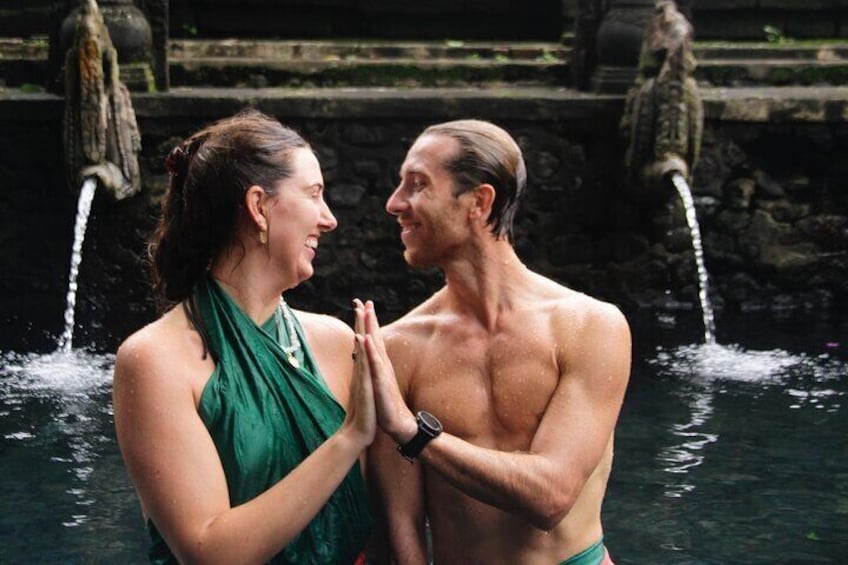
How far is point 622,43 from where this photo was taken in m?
9.76

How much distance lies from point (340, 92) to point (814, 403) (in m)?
3.61

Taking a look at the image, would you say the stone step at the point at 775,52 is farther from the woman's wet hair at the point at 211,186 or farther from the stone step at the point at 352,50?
the woman's wet hair at the point at 211,186

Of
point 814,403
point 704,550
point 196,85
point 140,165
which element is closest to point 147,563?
point 704,550

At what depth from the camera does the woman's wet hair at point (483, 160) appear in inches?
123

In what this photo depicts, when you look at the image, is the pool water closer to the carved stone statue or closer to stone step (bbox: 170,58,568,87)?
the carved stone statue

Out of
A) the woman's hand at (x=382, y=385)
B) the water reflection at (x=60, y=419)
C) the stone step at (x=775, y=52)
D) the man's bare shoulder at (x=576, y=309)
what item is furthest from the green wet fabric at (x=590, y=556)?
the stone step at (x=775, y=52)

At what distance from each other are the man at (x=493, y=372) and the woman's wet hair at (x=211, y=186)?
386 mm

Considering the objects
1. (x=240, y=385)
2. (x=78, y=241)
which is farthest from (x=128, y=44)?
(x=240, y=385)

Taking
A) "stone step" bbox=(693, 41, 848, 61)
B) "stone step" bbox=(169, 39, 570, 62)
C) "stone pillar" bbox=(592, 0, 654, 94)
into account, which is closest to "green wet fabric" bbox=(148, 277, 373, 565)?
"stone pillar" bbox=(592, 0, 654, 94)

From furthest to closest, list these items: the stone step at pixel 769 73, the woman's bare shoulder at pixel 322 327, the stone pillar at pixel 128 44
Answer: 1. the stone step at pixel 769 73
2. the stone pillar at pixel 128 44
3. the woman's bare shoulder at pixel 322 327

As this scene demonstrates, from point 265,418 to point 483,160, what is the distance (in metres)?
0.69

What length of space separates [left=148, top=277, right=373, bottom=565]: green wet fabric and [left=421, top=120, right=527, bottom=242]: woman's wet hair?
0.49 meters

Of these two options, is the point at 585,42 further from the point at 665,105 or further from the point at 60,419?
the point at 60,419

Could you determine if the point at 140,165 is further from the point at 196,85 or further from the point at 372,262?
the point at 372,262
